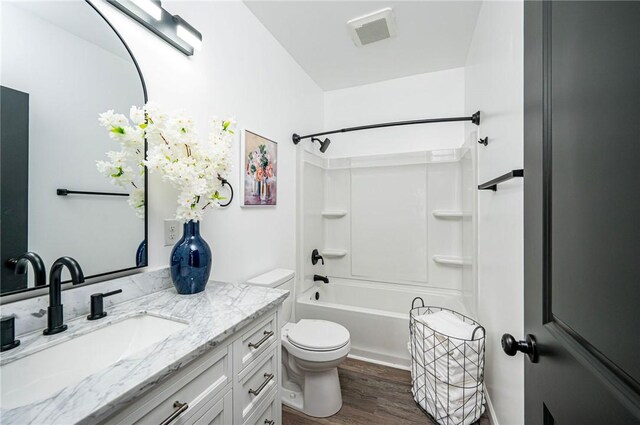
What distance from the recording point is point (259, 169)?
6.31 feet

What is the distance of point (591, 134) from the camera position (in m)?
0.42

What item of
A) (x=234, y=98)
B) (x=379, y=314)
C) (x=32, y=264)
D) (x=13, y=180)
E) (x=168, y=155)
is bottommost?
(x=379, y=314)

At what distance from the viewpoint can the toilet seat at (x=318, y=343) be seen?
1.56m

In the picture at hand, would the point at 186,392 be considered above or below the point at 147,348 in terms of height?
below

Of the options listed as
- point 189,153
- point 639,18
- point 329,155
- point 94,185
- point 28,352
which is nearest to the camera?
point 639,18

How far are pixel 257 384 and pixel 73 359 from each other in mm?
633

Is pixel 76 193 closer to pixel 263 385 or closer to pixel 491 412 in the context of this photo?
pixel 263 385

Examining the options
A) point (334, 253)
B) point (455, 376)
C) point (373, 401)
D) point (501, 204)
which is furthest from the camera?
point (334, 253)

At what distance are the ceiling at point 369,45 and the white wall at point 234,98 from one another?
15 cm

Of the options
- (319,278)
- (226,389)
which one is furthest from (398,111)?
(226,389)

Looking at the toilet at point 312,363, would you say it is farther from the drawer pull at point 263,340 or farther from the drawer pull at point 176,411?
the drawer pull at point 176,411

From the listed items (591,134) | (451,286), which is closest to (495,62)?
(591,134)

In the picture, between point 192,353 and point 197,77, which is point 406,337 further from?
point 197,77

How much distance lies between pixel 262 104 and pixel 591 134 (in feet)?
6.33
